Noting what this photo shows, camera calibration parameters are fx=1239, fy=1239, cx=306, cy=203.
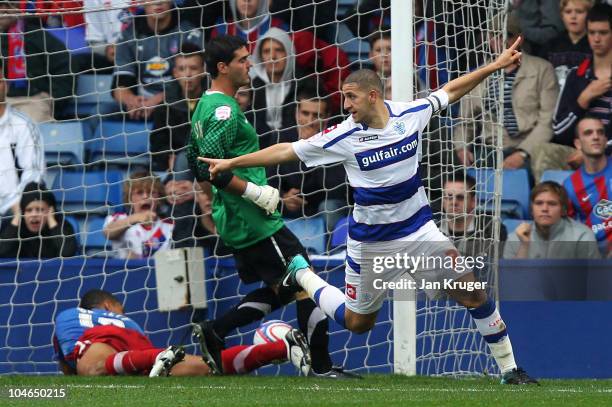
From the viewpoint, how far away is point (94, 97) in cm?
1153

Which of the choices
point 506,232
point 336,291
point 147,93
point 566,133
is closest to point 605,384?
point 336,291

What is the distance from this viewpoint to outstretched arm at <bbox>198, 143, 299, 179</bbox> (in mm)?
6891

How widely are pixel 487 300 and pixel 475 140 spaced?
7.65 ft

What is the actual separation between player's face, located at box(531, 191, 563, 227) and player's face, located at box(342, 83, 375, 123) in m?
2.92

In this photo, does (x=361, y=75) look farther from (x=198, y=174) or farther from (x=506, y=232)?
(x=506, y=232)

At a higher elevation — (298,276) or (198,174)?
(198,174)

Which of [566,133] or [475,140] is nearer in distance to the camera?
[475,140]

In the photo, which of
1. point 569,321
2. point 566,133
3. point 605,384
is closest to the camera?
point 605,384

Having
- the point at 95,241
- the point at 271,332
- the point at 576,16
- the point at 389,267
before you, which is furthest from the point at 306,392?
the point at 576,16

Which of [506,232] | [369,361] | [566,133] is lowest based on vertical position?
[369,361]

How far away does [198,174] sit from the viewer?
7.88 m

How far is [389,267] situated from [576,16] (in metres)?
4.49

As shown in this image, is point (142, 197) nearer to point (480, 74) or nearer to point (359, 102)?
point (359, 102)

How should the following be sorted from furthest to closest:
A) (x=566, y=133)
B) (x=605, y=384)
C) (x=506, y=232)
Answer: (x=566, y=133) → (x=506, y=232) → (x=605, y=384)
